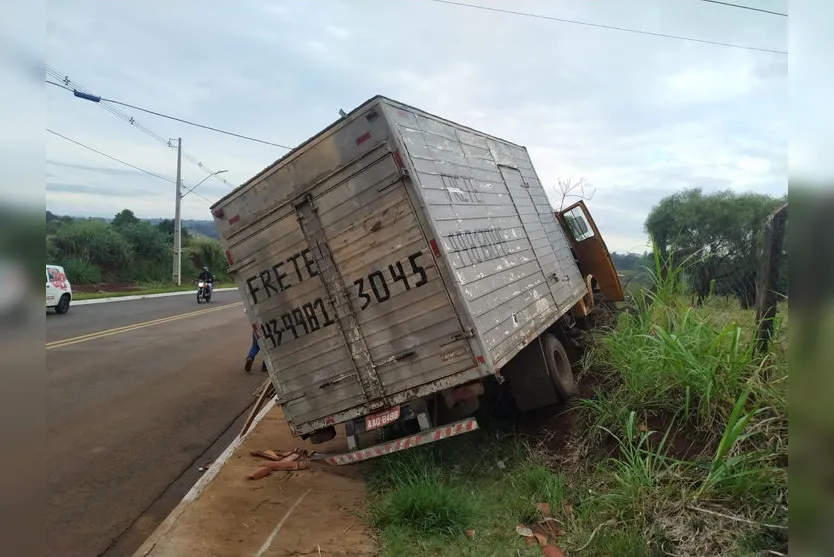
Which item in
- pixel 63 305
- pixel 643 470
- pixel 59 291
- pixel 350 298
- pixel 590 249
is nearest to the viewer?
pixel 643 470

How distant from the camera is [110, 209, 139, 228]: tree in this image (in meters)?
39.8

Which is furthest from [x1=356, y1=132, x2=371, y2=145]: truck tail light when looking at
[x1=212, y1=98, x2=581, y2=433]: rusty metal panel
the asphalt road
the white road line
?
the white road line

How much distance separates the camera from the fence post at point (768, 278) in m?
4.78

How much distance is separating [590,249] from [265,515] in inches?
352

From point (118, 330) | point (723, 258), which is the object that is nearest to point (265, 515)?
point (723, 258)

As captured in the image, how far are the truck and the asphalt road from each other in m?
1.60

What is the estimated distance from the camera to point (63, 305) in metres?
17.5

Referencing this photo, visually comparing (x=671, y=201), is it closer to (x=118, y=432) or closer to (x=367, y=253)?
(x=367, y=253)

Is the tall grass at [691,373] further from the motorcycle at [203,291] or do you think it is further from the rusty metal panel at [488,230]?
the motorcycle at [203,291]

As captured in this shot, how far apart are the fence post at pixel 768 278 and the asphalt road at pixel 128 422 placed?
5.12 metres

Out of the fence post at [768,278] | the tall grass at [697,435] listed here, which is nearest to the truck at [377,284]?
the tall grass at [697,435]

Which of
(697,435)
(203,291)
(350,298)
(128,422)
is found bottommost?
(697,435)

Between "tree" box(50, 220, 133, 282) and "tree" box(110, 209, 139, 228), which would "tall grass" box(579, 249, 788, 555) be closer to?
"tree" box(50, 220, 133, 282)

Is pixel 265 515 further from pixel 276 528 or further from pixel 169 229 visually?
pixel 169 229
